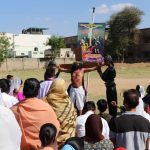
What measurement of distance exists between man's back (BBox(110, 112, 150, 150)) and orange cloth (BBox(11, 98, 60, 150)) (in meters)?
0.78

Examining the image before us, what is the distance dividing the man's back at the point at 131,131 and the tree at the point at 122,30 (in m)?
60.5

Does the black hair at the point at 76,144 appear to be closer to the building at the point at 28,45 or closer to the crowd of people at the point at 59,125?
the crowd of people at the point at 59,125

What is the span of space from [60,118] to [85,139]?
1.40 metres

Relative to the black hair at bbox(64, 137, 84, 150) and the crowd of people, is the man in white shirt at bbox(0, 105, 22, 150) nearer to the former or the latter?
the crowd of people

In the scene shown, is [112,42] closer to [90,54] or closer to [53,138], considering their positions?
[90,54]

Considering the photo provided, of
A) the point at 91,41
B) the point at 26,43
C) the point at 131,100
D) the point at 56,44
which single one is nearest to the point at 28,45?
the point at 26,43

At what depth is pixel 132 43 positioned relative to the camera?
218 ft

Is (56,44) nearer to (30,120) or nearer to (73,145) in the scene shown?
(30,120)

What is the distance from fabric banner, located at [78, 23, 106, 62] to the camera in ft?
36.8

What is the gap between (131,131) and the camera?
504 centimetres

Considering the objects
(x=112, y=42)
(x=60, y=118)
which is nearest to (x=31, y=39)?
(x=112, y=42)

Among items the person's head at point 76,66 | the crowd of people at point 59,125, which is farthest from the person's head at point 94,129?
the person's head at point 76,66

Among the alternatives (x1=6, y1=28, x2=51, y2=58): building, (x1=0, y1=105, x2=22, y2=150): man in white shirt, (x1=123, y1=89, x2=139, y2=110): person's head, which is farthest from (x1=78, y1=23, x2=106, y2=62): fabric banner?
(x1=6, y1=28, x2=51, y2=58): building

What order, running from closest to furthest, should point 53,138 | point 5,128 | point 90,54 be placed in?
point 5,128 < point 53,138 < point 90,54
